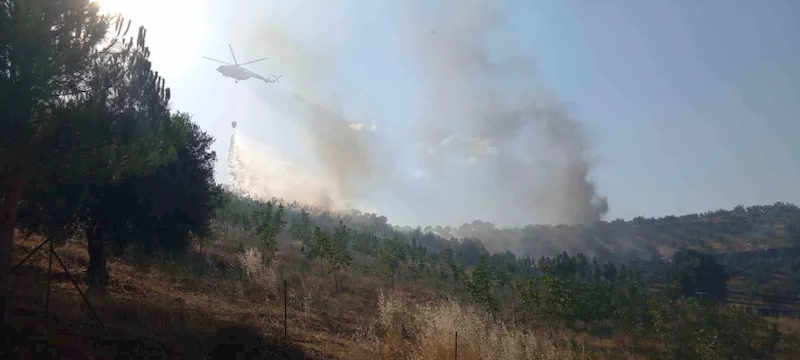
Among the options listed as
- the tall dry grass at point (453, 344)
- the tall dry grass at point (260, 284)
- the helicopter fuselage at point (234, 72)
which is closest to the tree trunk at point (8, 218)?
the tall dry grass at point (453, 344)

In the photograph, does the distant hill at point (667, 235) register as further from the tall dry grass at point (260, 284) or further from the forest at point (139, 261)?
the tall dry grass at point (260, 284)

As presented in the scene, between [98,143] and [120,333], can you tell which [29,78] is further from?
[120,333]

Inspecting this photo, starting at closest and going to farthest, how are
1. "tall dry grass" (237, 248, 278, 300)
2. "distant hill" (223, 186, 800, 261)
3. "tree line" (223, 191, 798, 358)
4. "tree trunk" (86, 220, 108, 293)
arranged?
"tree trunk" (86, 220, 108, 293) < "tall dry grass" (237, 248, 278, 300) < "tree line" (223, 191, 798, 358) < "distant hill" (223, 186, 800, 261)

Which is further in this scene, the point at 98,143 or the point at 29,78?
the point at 98,143

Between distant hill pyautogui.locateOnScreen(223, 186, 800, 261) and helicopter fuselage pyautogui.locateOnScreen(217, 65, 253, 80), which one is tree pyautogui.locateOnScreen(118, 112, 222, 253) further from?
distant hill pyautogui.locateOnScreen(223, 186, 800, 261)

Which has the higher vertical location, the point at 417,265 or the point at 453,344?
the point at 453,344

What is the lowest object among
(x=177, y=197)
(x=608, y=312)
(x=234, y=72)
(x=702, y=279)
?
(x=608, y=312)

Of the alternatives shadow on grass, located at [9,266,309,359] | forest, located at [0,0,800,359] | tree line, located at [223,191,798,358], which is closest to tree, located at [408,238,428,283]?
tree line, located at [223,191,798,358]

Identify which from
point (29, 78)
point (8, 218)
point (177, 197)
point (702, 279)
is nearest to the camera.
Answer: point (29, 78)

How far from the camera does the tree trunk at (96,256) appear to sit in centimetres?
1708

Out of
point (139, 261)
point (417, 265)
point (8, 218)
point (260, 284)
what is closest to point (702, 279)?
point (417, 265)

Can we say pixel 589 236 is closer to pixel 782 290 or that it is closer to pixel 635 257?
pixel 635 257

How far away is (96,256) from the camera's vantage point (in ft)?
59.0

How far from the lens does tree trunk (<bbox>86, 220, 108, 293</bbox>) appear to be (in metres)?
17.1
